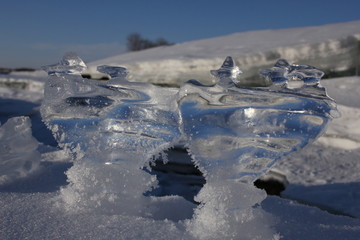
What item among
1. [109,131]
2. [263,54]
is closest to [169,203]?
[109,131]

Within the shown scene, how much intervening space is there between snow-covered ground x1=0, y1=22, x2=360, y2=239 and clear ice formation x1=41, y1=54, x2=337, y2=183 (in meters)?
0.11

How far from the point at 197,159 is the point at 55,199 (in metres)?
0.44

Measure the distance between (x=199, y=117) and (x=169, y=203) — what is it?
35 cm

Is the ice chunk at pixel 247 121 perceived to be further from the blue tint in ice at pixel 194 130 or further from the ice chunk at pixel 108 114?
the ice chunk at pixel 108 114

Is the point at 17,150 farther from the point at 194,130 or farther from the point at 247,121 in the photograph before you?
the point at 247,121

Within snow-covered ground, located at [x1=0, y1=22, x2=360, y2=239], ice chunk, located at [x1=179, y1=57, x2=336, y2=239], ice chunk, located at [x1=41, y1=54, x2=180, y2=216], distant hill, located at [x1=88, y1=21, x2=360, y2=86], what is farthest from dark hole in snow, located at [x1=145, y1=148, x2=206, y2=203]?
distant hill, located at [x1=88, y1=21, x2=360, y2=86]

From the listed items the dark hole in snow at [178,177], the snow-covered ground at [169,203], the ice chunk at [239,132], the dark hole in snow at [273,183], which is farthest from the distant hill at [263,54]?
the ice chunk at [239,132]

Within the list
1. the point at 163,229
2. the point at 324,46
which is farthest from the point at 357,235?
the point at 324,46

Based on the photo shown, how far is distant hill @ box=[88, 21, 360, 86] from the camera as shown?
9.24 feet

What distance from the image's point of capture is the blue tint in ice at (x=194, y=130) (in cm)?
87

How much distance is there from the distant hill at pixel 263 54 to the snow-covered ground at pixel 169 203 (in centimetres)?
96

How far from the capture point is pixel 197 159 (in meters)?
0.92

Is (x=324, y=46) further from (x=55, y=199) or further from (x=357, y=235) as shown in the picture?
(x=55, y=199)

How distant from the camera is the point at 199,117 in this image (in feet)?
2.86
